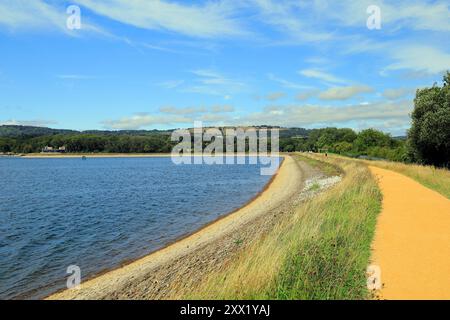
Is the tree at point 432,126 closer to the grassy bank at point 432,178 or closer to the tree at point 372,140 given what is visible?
the grassy bank at point 432,178

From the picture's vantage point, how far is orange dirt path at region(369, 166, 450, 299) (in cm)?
748

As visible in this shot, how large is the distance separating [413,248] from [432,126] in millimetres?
27264

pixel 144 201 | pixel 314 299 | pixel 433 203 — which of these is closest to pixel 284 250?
pixel 314 299

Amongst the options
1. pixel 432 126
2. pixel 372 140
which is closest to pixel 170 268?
pixel 432 126

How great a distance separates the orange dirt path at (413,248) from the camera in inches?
294

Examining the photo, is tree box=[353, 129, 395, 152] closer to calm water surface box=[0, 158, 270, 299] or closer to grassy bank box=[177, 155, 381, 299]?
calm water surface box=[0, 158, 270, 299]

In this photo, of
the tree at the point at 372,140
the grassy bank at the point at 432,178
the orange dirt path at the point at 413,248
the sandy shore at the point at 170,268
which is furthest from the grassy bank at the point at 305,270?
the tree at the point at 372,140

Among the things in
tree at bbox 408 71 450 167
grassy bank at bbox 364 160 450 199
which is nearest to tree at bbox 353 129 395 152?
tree at bbox 408 71 450 167

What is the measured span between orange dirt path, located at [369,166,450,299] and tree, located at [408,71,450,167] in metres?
17.6

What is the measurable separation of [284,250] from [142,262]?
699 cm

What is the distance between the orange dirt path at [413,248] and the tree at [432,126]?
17551 millimetres

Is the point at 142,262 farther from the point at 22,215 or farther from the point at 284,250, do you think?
the point at 22,215

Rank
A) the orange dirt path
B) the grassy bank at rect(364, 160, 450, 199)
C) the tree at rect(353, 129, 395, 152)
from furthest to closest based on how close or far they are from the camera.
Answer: the tree at rect(353, 129, 395, 152)
the grassy bank at rect(364, 160, 450, 199)
the orange dirt path
